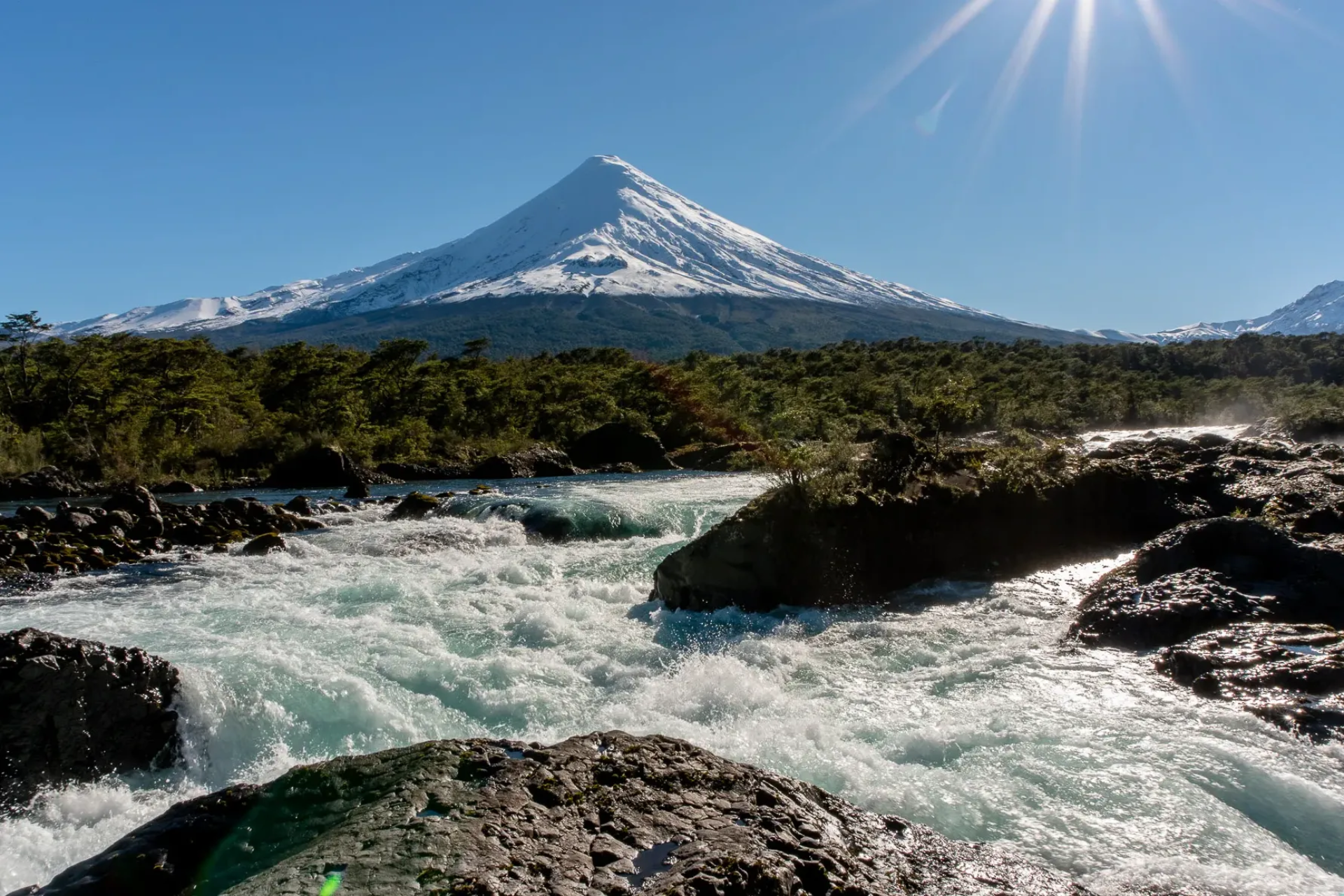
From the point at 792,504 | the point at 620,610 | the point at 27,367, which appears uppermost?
the point at 27,367

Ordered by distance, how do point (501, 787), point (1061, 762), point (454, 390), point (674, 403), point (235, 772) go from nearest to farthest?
point (501, 787), point (1061, 762), point (235, 772), point (454, 390), point (674, 403)

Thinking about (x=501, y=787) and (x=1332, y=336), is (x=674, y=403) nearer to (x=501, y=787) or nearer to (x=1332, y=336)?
(x=501, y=787)

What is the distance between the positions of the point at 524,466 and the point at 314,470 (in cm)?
817

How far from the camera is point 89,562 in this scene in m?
12.9

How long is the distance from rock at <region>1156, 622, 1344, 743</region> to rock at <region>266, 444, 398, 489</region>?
2725 centimetres

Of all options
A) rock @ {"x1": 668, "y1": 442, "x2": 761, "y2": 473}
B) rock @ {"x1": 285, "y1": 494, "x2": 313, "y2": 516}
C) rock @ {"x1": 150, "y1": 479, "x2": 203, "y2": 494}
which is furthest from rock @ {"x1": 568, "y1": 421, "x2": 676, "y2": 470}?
rock @ {"x1": 285, "y1": 494, "x2": 313, "y2": 516}

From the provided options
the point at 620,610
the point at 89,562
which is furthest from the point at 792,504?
the point at 89,562

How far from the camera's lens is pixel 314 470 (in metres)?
28.6

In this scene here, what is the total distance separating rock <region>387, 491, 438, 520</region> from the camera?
1855cm

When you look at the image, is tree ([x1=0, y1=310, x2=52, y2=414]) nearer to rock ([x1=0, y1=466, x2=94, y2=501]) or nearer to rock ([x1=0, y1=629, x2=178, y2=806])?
rock ([x1=0, y1=466, x2=94, y2=501])

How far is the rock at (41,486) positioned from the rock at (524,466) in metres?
13.2

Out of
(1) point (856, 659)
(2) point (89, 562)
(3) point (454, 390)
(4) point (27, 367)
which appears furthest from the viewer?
(3) point (454, 390)

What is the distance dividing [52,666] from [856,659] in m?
6.55

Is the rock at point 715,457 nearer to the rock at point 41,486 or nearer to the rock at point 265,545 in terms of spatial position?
the rock at point 265,545
